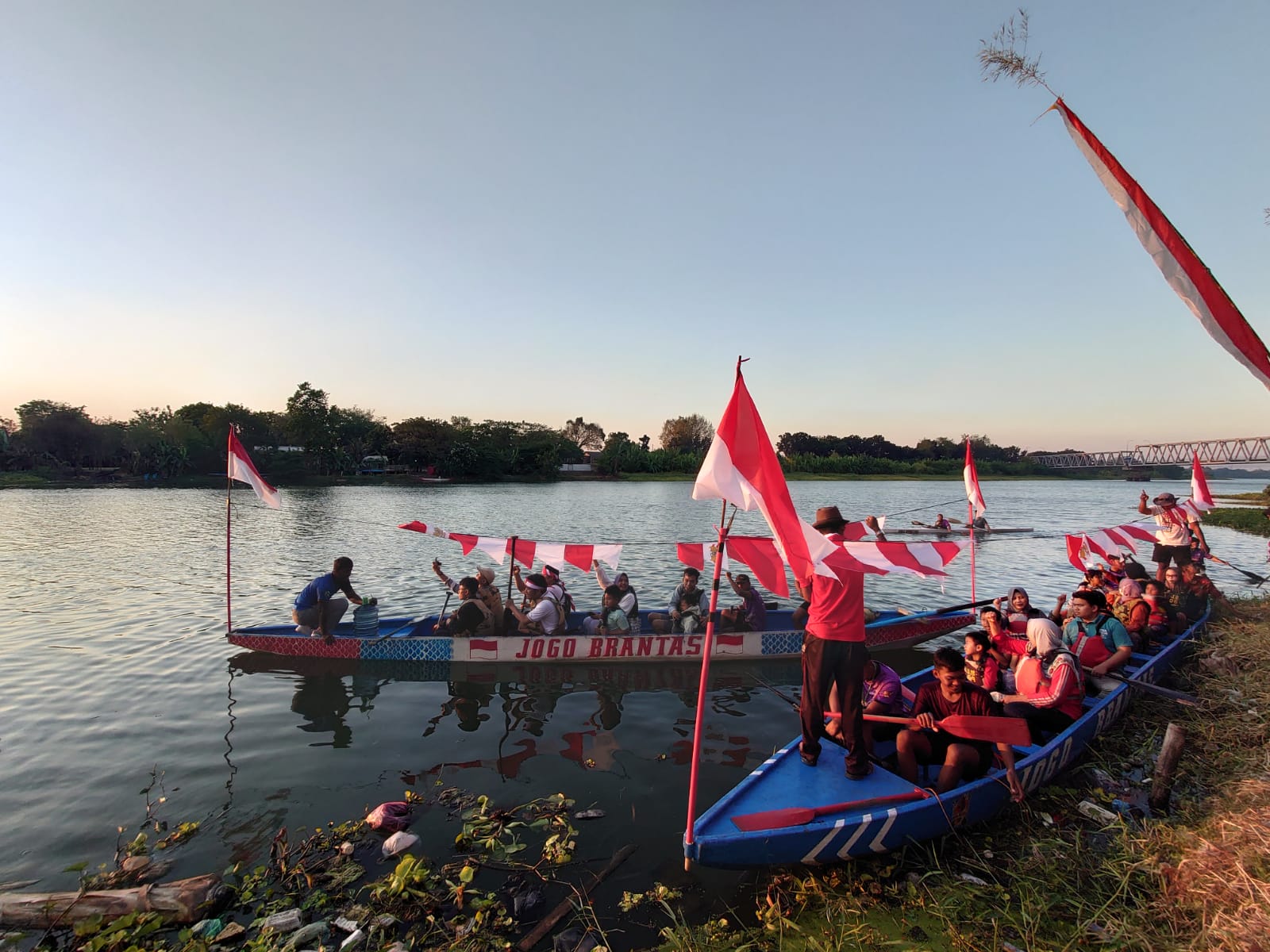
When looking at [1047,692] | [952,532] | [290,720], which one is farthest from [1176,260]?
[952,532]

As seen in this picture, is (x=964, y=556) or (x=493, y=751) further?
(x=964, y=556)

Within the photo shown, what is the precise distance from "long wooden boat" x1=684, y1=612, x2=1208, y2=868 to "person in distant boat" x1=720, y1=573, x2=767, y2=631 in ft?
19.4

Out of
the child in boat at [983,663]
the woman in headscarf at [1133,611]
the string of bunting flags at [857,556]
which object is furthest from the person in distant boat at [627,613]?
the woman in headscarf at [1133,611]

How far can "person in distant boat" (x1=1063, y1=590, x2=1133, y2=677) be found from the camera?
9.02 metres

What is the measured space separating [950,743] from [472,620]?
9.38m

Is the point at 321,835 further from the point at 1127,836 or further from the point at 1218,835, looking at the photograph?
the point at 1218,835

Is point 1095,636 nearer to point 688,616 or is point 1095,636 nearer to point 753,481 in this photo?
point 688,616

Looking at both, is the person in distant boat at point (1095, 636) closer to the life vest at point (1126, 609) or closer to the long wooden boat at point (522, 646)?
the life vest at point (1126, 609)

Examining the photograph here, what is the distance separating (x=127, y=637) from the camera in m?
14.4

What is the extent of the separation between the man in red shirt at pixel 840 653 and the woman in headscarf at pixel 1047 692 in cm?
237

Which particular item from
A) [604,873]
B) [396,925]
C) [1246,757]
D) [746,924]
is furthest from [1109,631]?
[396,925]

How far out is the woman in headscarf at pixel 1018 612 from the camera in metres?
10.8

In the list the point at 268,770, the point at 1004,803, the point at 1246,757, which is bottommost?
the point at 268,770

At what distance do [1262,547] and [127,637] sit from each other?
48896 mm
